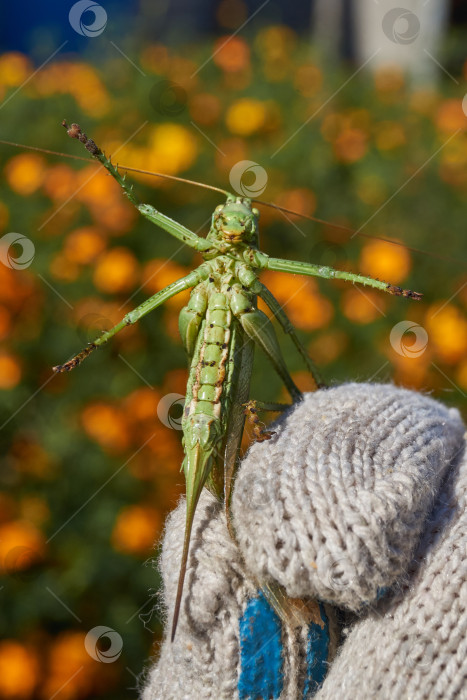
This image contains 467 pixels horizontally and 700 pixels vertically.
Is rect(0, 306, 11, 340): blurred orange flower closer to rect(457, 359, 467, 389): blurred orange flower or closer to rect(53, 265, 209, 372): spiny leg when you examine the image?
rect(53, 265, 209, 372): spiny leg

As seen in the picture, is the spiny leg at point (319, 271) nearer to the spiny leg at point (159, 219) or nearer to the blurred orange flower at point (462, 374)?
the spiny leg at point (159, 219)

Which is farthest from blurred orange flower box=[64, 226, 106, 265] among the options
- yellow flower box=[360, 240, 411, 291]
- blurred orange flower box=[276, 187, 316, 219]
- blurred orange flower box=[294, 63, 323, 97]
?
blurred orange flower box=[294, 63, 323, 97]

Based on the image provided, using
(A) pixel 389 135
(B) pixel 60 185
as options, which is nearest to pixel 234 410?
(B) pixel 60 185

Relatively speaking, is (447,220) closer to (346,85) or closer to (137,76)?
(346,85)

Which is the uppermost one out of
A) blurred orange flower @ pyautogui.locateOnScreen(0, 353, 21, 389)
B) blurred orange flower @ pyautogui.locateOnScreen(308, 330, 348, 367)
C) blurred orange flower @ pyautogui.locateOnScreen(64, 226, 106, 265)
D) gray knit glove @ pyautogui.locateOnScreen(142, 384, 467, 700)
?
blurred orange flower @ pyautogui.locateOnScreen(64, 226, 106, 265)

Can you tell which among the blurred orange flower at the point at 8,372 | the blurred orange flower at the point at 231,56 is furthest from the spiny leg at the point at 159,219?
the blurred orange flower at the point at 231,56

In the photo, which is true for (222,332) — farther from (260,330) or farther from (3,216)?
(3,216)

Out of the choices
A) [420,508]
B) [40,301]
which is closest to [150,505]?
[40,301]
